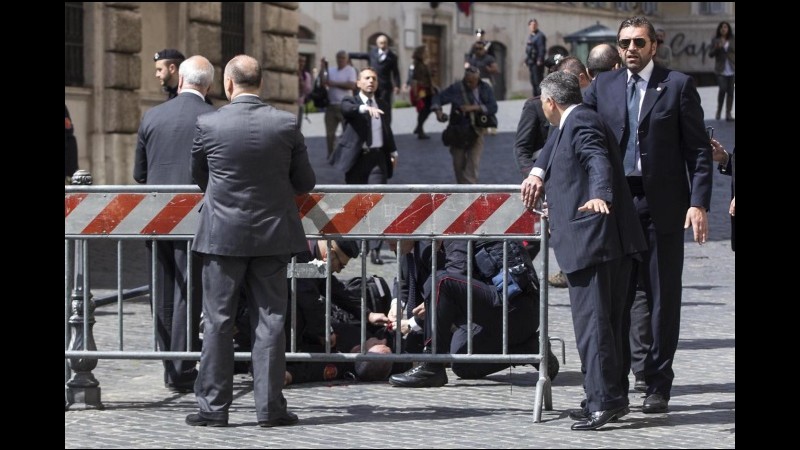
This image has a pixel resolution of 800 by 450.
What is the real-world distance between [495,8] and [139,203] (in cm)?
4273

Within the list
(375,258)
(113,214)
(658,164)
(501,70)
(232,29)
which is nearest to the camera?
(658,164)

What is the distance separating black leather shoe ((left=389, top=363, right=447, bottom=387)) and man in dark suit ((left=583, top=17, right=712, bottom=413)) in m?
1.23

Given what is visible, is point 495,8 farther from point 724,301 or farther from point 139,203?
point 139,203

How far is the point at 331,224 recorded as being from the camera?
8.50m

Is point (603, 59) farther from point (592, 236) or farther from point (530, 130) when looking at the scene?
point (592, 236)

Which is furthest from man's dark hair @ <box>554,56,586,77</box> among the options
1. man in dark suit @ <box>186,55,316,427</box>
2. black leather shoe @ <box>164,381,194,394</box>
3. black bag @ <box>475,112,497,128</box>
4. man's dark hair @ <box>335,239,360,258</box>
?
black bag @ <box>475,112,497,128</box>

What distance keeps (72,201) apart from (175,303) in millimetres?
775

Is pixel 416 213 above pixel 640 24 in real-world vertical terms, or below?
below

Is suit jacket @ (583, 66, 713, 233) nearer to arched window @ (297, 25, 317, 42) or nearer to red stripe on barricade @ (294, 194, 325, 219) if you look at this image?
red stripe on barricade @ (294, 194, 325, 219)

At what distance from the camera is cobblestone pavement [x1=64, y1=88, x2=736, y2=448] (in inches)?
293

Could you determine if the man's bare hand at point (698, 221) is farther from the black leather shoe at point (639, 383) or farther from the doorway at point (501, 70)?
the doorway at point (501, 70)

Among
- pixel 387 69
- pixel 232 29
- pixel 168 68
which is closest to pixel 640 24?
pixel 168 68

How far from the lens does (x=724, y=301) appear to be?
504 inches
